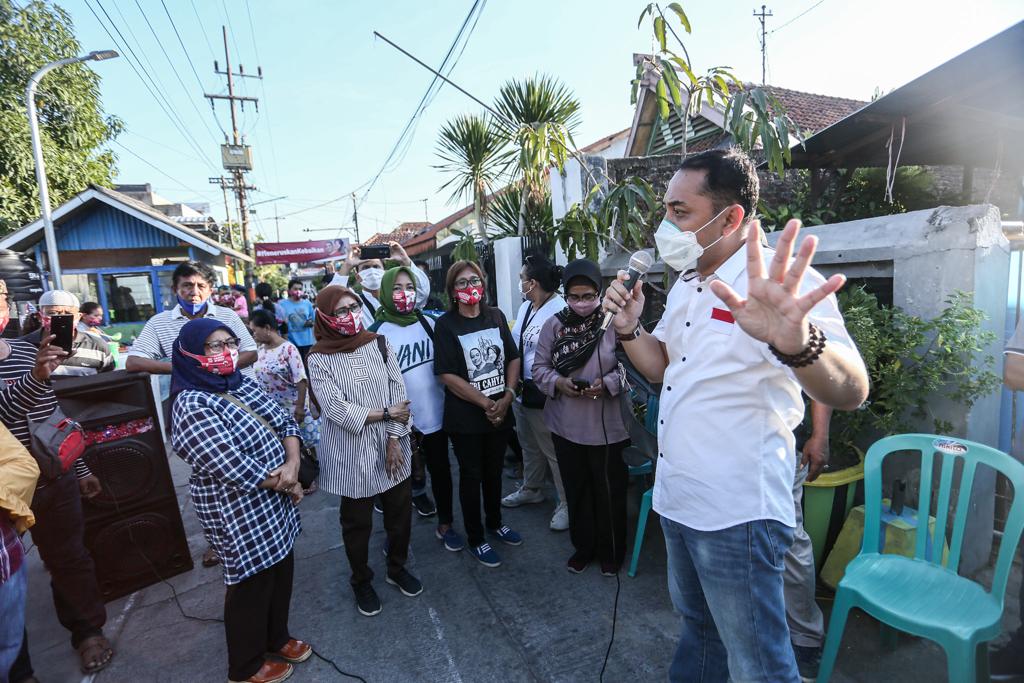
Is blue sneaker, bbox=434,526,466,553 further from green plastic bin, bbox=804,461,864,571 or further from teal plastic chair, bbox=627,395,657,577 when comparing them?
green plastic bin, bbox=804,461,864,571

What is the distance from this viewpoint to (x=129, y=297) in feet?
36.1

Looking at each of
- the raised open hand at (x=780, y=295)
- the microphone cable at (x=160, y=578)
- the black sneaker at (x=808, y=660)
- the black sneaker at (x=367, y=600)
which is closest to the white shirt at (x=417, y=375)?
the black sneaker at (x=367, y=600)

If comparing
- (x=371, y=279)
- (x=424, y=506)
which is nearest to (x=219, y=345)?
(x=424, y=506)

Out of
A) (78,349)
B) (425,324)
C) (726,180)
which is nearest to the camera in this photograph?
(726,180)

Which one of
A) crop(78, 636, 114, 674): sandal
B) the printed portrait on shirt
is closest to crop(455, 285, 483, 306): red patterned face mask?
the printed portrait on shirt

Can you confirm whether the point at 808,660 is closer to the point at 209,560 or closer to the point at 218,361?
the point at 218,361

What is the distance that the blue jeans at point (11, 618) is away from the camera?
1.74 meters

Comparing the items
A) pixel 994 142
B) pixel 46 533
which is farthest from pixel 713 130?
pixel 46 533

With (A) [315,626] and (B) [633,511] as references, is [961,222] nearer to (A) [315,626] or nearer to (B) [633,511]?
(B) [633,511]

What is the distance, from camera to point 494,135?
754 centimetres

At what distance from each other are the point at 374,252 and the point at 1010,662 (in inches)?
191

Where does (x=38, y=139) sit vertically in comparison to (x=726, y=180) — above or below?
above

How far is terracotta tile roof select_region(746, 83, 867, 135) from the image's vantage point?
34.6 ft

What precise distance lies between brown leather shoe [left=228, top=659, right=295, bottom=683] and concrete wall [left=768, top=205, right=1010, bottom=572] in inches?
122
